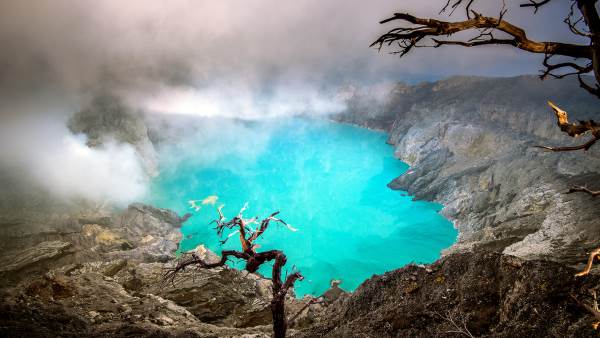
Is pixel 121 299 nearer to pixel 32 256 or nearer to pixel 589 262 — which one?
pixel 32 256

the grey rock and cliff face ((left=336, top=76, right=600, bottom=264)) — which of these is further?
cliff face ((left=336, top=76, right=600, bottom=264))

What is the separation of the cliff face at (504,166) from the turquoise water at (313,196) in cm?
577

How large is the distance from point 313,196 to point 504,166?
1628 inches

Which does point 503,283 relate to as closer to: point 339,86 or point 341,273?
point 341,273

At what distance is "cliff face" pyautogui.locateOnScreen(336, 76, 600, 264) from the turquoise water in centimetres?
577

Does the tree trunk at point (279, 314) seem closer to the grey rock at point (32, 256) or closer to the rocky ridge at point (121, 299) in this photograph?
the rocky ridge at point (121, 299)

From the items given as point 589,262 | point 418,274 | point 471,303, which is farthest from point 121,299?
point 589,262

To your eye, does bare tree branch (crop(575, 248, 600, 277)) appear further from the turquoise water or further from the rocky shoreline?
the turquoise water

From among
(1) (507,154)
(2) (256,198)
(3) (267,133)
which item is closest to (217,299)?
(1) (507,154)

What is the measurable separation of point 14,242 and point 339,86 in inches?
5117

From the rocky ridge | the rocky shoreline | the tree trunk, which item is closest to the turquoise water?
the rocky shoreline

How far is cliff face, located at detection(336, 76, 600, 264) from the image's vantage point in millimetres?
24023

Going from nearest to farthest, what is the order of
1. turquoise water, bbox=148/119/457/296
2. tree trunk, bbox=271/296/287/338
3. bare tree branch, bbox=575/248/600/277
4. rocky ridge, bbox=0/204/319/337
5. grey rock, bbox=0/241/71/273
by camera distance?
bare tree branch, bbox=575/248/600/277
tree trunk, bbox=271/296/287/338
rocky ridge, bbox=0/204/319/337
grey rock, bbox=0/241/71/273
turquoise water, bbox=148/119/457/296

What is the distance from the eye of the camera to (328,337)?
9.09 meters
